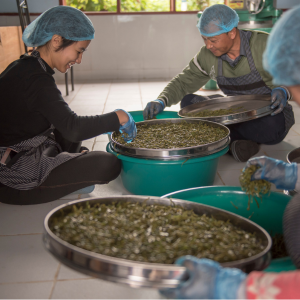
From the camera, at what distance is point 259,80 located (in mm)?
2643

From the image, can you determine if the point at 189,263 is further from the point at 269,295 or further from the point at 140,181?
the point at 140,181

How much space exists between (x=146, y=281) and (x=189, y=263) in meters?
0.13

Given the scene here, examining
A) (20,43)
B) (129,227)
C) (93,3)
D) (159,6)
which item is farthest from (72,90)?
(129,227)

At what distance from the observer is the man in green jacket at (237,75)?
2.41 m

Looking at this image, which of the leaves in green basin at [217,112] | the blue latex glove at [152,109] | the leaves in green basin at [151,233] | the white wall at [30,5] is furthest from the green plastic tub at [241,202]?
the white wall at [30,5]

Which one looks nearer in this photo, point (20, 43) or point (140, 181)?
point (140, 181)

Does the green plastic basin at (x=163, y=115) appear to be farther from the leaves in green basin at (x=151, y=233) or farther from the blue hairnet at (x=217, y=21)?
the leaves in green basin at (x=151, y=233)

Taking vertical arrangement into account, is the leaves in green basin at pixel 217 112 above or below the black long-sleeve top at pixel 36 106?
below

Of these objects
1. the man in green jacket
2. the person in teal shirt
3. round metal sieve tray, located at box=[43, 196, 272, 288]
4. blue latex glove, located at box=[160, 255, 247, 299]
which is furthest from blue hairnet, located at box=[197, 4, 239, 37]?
blue latex glove, located at box=[160, 255, 247, 299]

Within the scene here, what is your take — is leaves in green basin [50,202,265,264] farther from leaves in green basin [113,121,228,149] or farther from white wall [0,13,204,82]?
white wall [0,13,204,82]

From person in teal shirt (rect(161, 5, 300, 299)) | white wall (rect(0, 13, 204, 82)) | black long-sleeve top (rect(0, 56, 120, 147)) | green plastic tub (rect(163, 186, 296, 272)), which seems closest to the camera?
person in teal shirt (rect(161, 5, 300, 299))

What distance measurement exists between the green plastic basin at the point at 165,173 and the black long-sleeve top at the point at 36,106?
0.30 m

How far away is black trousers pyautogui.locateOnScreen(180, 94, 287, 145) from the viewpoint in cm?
265

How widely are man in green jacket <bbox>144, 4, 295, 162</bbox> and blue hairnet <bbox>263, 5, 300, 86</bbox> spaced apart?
150 cm
